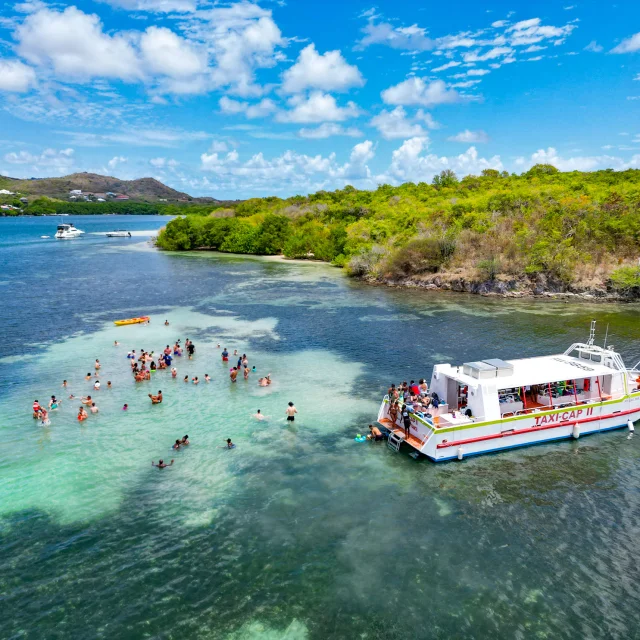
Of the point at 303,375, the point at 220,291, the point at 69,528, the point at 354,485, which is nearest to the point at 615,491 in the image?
the point at 354,485

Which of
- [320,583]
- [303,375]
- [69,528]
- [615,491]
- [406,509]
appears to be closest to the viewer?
[320,583]

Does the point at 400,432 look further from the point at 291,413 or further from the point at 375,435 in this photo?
the point at 291,413

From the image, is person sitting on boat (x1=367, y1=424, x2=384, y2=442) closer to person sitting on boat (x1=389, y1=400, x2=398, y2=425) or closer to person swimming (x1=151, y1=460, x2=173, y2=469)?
person sitting on boat (x1=389, y1=400, x2=398, y2=425)

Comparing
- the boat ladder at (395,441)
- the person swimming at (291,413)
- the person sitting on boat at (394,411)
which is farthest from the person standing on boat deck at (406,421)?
the person swimming at (291,413)

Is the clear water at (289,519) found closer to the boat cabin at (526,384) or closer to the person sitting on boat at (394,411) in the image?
the person sitting on boat at (394,411)

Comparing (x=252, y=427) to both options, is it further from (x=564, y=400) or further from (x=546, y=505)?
(x=564, y=400)

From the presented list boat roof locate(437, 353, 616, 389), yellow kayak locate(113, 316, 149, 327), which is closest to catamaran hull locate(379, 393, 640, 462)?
boat roof locate(437, 353, 616, 389)

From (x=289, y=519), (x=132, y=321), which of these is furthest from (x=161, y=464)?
(x=132, y=321)
